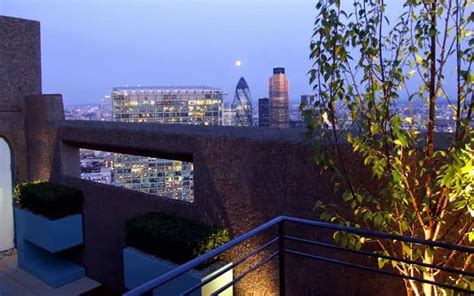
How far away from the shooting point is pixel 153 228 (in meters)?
3.65

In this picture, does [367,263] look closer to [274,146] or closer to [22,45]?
[274,146]

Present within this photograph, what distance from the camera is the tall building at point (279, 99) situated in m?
3.56

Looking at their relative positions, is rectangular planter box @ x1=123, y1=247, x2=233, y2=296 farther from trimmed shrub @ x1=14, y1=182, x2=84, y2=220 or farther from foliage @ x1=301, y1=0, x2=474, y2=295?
trimmed shrub @ x1=14, y1=182, x2=84, y2=220

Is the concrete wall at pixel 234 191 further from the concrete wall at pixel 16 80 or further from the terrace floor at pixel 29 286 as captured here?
the concrete wall at pixel 16 80

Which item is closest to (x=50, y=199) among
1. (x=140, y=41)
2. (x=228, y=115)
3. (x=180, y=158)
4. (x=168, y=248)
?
(x=180, y=158)

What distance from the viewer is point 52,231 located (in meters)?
4.82

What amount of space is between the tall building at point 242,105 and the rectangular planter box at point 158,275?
1.47m

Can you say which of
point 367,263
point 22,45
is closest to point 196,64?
point 22,45

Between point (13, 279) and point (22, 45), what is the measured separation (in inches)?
127

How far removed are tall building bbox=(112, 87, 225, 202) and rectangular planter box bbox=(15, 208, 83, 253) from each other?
83 centimetres

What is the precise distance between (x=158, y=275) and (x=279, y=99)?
183 cm

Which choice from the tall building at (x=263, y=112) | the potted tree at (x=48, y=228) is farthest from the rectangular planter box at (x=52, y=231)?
the tall building at (x=263, y=112)

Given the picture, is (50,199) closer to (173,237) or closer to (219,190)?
(173,237)

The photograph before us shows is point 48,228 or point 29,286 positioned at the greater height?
point 48,228
